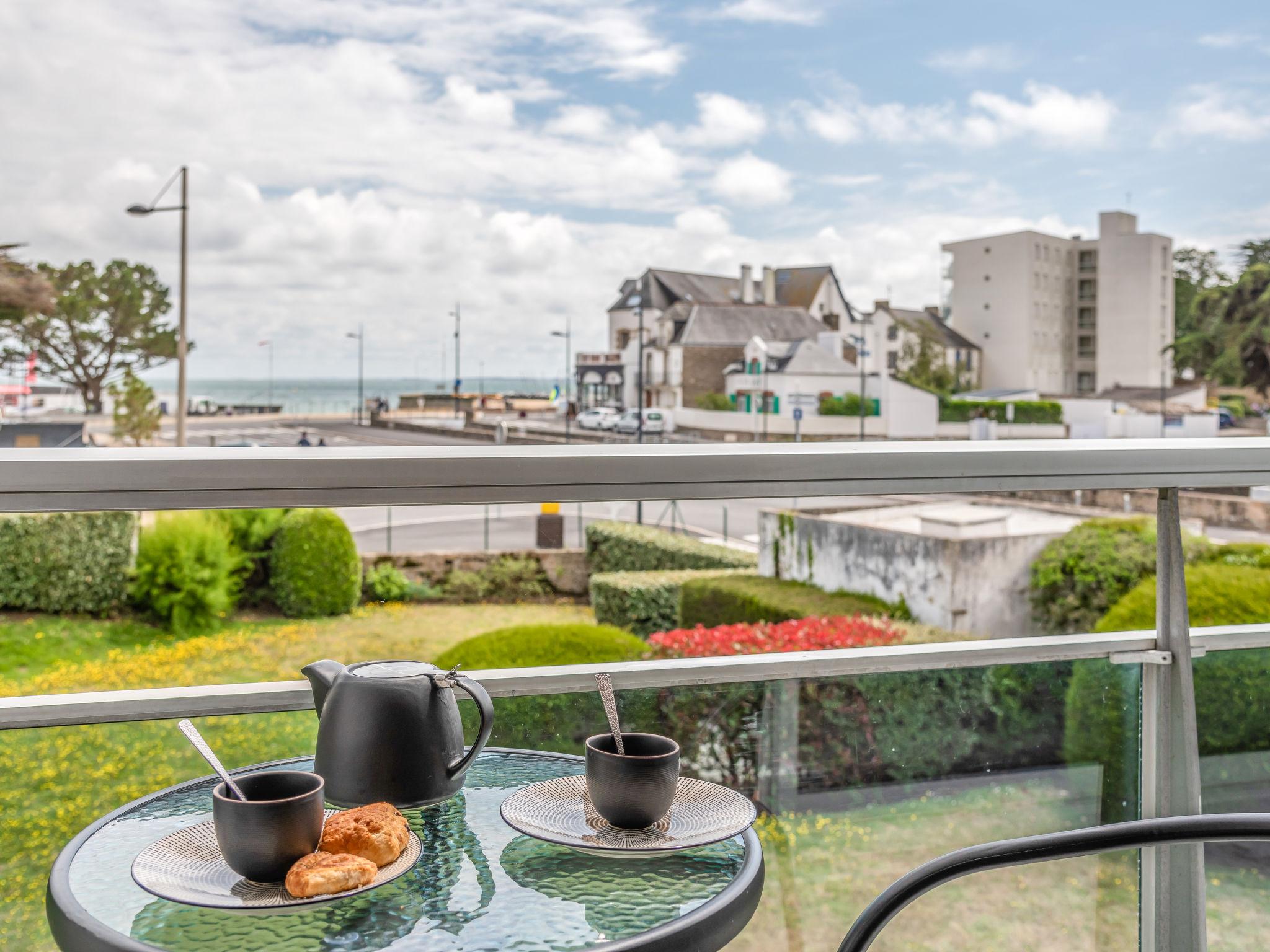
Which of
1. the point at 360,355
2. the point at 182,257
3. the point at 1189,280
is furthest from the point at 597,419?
the point at 1189,280

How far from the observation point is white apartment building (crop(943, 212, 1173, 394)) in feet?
181

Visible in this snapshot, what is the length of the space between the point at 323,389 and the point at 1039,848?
90359mm

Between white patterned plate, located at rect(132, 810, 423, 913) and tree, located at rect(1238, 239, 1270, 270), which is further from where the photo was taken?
tree, located at rect(1238, 239, 1270, 270)

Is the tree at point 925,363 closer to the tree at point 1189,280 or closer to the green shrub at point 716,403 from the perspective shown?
the tree at point 1189,280

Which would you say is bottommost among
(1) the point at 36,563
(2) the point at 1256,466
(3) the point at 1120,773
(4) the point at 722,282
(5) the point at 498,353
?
(1) the point at 36,563

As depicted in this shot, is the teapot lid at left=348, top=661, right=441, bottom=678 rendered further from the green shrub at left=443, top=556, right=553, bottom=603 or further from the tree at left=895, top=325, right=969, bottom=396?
the tree at left=895, top=325, right=969, bottom=396

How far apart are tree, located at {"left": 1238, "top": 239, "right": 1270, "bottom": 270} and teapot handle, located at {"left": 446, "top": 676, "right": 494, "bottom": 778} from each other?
156ft

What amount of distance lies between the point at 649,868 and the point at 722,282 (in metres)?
58.5

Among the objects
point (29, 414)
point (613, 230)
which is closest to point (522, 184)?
point (613, 230)

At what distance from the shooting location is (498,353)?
62.2 m

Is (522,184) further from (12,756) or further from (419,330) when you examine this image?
(12,756)

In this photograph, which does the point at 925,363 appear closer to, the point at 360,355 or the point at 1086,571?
the point at 360,355

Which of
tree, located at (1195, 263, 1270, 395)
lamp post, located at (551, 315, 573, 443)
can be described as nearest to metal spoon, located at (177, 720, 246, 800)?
lamp post, located at (551, 315, 573, 443)

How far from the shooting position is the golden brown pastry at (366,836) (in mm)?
706
